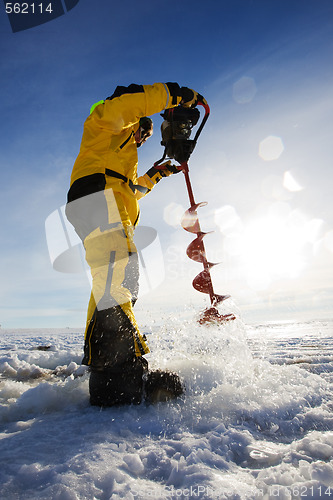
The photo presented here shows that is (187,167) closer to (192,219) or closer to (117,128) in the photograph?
(192,219)

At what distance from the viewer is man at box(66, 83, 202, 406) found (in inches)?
73.7

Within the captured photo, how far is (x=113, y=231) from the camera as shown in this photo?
2.18m

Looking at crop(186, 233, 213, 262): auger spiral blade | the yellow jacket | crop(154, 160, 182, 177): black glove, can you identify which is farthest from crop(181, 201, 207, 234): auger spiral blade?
the yellow jacket

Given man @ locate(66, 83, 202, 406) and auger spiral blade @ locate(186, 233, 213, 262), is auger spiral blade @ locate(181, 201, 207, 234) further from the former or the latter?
Result: man @ locate(66, 83, 202, 406)

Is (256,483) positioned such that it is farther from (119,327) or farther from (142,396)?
(119,327)

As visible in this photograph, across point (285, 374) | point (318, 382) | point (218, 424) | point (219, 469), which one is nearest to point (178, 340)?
point (285, 374)

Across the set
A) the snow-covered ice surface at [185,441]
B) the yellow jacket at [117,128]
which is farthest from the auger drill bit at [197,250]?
the yellow jacket at [117,128]

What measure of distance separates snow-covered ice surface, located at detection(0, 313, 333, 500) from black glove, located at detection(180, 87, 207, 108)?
8.18ft

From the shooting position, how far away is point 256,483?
884 millimetres

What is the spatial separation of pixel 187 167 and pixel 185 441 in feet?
11.1

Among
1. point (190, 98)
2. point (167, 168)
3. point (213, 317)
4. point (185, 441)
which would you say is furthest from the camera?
point (167, 168)

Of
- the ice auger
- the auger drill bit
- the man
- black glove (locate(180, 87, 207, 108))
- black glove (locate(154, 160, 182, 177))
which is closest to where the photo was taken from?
the man

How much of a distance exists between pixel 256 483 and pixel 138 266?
173cm

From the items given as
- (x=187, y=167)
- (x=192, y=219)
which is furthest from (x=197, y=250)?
(x=187, y=167)
